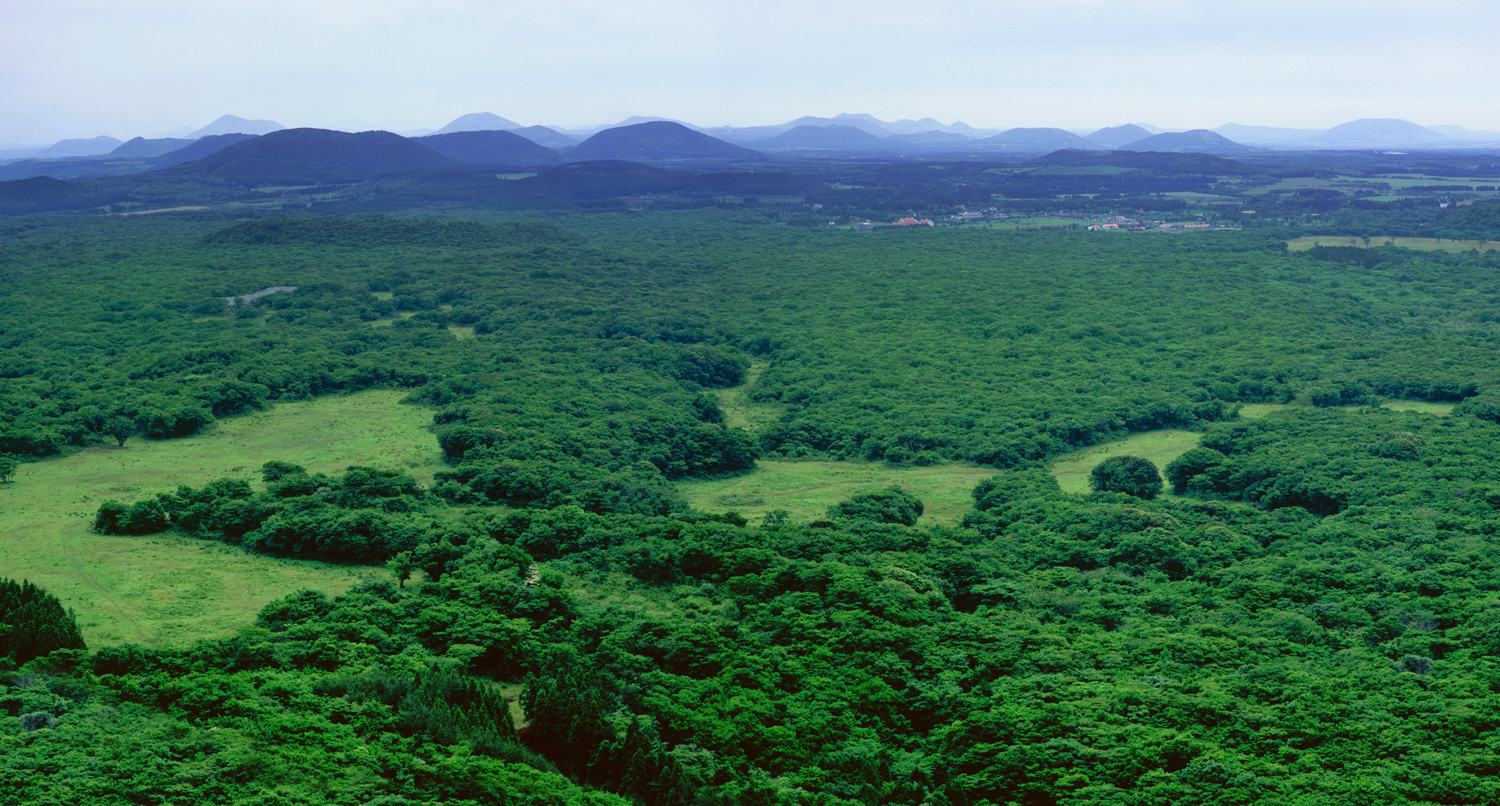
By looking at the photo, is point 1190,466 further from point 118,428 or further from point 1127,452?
point 118,428

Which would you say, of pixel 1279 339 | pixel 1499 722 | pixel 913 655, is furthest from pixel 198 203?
pixel 1499 722

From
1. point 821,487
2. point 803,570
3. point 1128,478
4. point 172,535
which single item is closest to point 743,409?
point 821,487

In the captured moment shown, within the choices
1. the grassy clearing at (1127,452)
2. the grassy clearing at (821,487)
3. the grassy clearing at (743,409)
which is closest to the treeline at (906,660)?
the grassy clearing at (821,487)

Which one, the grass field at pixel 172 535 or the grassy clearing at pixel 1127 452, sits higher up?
the grass field at pixel 172 535

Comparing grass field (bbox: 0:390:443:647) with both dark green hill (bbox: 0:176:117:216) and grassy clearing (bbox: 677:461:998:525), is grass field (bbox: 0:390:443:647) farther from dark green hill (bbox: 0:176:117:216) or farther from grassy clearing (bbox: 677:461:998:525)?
dark green hill (bbox: 0:176:117:216)

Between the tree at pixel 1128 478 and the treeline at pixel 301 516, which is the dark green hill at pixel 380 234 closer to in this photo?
the treeline at pixel 301 516
